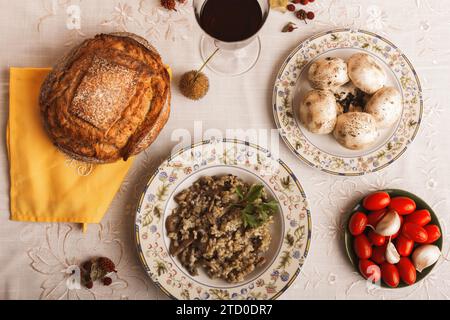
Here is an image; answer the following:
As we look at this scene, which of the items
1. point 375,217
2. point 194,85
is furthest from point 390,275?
point 194,85

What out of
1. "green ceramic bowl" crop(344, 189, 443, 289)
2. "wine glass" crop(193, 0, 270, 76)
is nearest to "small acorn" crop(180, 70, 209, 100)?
"wine glass" crop(193, 0, 270, 76)

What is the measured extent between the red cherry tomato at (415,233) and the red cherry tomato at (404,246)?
1cm

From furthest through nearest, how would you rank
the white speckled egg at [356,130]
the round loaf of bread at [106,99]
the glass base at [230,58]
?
the glass base at [230,58] < the white speckled egg at [356,130] < the round loaf of bread at [106,99]

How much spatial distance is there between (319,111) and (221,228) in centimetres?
40

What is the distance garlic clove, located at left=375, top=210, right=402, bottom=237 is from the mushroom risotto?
286 mm

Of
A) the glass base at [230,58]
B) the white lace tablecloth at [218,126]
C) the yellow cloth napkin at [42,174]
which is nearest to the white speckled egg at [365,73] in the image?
the white lace tablecloth at [218,126]

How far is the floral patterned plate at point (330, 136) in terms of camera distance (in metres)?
1.18

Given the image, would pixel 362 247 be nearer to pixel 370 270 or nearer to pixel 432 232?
pixel 370 270

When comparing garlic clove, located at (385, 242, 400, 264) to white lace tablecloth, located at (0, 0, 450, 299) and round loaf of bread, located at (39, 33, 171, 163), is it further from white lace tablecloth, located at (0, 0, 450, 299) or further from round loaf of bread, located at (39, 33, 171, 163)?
round loaf of bread, located at (39, 33, 171, 163)

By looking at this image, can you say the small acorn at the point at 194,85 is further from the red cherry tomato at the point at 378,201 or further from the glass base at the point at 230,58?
the red cherry tomato at the point at 378,201

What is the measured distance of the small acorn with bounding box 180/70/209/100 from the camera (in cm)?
116
